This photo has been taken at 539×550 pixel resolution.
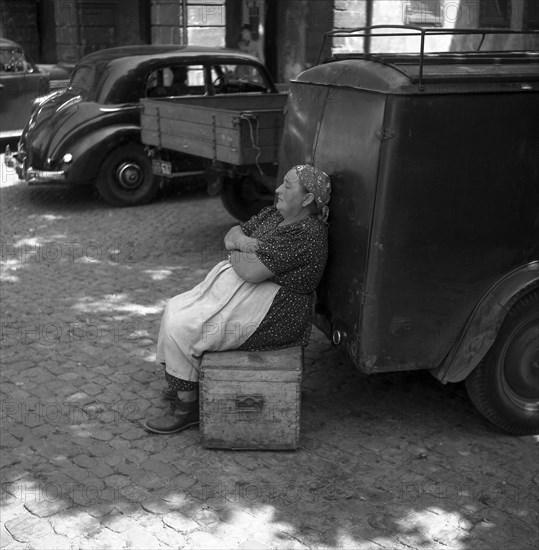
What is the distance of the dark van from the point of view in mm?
4363

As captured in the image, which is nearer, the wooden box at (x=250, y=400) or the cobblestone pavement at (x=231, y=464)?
the cobblestone pavement at (x=231, y=464)

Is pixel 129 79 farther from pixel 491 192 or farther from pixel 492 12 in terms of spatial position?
pixel 492 12

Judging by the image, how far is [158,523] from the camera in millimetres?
4145

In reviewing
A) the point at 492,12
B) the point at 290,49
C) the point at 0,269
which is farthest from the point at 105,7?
the point at 0,269

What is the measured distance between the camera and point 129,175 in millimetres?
10836

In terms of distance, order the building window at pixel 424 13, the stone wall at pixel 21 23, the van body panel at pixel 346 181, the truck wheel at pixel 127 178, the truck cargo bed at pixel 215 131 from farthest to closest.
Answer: the stone wall at pixel 21 23 < the building window at pixel 424 13 < the truck wheel at pixel 127 178 < the truck cargo bed at pixel 215 131 < the van body panel at pixel 346 181

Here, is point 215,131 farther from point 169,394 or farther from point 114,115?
point 169,394

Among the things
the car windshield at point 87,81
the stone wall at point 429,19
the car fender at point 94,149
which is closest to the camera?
the car fender at point 94,149

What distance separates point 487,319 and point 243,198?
18.1 feet

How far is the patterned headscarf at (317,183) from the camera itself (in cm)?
470

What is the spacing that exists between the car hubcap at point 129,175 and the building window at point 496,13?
1058 cm

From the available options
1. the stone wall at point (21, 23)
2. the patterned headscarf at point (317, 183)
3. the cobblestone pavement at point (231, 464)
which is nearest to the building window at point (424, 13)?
the stone wall at point (21, 23)

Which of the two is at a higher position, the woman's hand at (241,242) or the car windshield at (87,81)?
the car windshield at (87,81)

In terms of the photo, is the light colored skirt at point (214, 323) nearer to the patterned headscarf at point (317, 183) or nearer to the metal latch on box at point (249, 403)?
the metal latch on box at point (249, 403)
